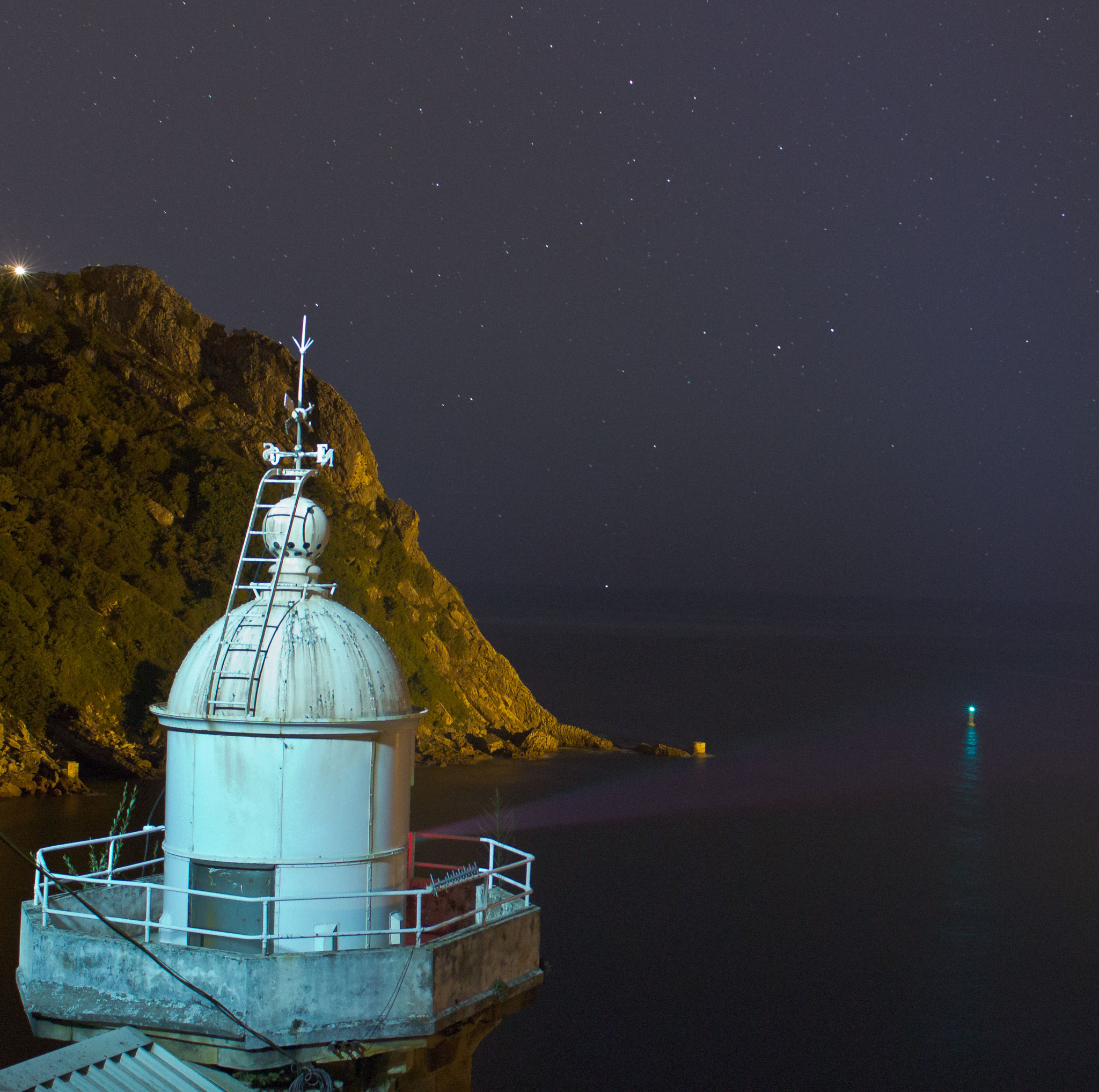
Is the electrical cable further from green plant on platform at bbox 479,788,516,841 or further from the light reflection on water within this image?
green plant on platform at bbox 479,788,516,841

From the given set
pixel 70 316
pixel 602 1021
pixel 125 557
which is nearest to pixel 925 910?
pixel 602 1021

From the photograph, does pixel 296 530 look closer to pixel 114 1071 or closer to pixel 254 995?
pixel 254 995

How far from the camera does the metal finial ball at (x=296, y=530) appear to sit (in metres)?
13.1

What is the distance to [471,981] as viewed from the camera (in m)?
12.3

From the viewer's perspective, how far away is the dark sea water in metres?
29.6

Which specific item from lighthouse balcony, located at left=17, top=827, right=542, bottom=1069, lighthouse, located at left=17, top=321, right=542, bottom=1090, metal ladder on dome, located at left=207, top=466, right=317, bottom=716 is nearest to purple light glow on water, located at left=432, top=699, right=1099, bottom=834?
lighthouse balcony, located at left=17, top=827, right=542, bottom=1069

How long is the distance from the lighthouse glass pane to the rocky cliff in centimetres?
4122

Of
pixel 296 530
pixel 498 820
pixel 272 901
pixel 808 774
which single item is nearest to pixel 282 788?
pixel 272 901

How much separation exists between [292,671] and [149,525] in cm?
5148

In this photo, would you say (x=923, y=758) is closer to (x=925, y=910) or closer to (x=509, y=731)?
(x=509, y=731)

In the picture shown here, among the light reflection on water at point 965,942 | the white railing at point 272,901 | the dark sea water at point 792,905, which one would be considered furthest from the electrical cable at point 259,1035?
the light reflection on water at point 965,942

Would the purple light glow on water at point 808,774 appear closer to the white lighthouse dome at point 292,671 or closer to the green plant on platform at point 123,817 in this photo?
the green plant on platform at point 123,817

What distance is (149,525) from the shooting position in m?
60.2

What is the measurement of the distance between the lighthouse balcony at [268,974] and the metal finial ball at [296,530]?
3.67m
